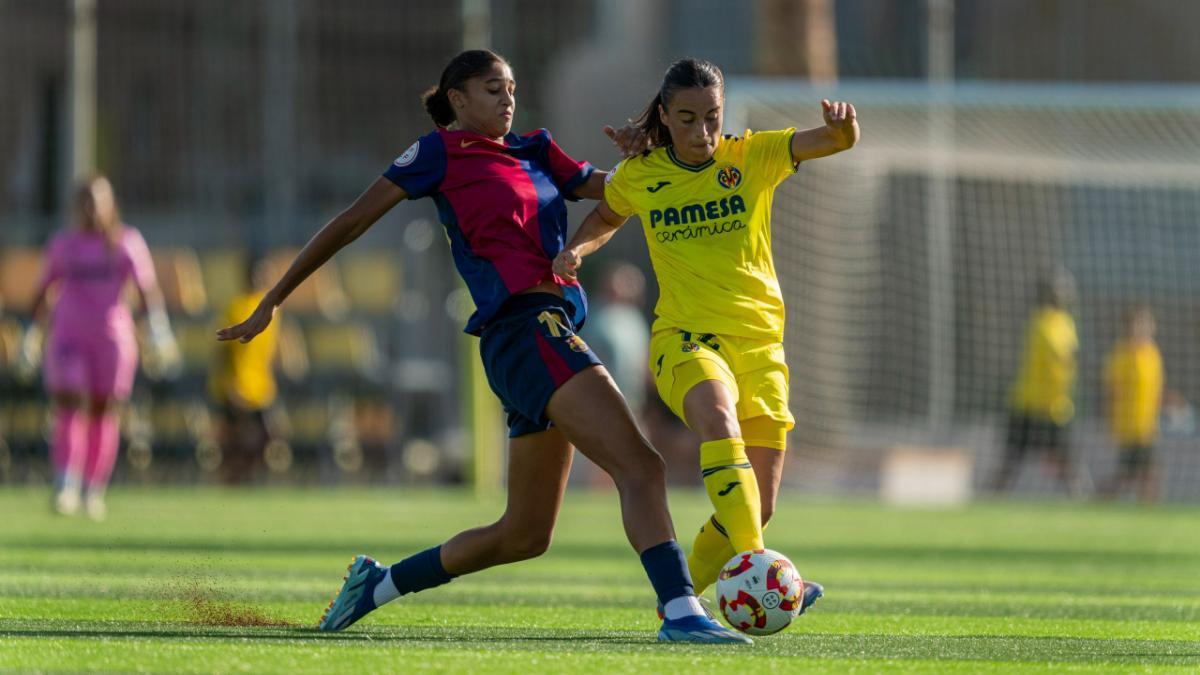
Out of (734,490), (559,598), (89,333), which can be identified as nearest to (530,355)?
(734,490)

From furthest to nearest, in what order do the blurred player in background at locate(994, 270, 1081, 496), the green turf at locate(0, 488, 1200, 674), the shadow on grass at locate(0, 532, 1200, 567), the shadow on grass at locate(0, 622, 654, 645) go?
the blurred player in background at locate(994, 270, 1081, 496) → the shadow on grass at locate(0, 532, 1200, 567) → the shadow on grass at locate(0, 622, 654, 645) → the green turf at locate(0, 488, 1200, 674)

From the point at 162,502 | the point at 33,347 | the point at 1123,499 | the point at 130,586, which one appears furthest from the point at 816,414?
the point at 130,586

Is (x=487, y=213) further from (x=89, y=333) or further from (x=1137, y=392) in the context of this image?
(x=1137, y=392)

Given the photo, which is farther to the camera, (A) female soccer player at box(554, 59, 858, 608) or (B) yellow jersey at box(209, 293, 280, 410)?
(B) yellow jersey at box(209, 293, 280, 410)

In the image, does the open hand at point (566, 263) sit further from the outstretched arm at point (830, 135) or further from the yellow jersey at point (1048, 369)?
the yellow jersey at point (1048, 369)

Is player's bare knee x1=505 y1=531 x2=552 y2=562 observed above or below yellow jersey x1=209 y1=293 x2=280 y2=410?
above

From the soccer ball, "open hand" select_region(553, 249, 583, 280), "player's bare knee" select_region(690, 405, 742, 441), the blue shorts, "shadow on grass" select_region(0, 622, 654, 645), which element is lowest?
"shadow on grass" select_region(0, 622, 654, 645)

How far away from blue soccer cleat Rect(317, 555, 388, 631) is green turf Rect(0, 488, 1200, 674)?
8 centimetres

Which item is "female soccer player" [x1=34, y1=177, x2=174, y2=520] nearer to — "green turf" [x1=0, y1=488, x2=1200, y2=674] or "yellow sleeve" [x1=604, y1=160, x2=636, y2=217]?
"green turf" [x1=0, y1=488, x2=1200, y2=674]

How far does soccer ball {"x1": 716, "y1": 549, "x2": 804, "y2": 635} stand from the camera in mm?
6121

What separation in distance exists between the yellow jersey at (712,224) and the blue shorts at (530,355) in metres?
0.54

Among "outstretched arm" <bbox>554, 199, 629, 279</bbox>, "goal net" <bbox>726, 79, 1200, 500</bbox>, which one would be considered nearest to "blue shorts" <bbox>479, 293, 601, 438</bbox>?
"outstretched arm" <bbox>554, 199, 629, 279</bbox>

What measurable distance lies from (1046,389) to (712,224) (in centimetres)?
1470

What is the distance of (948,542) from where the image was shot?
13633 mm
